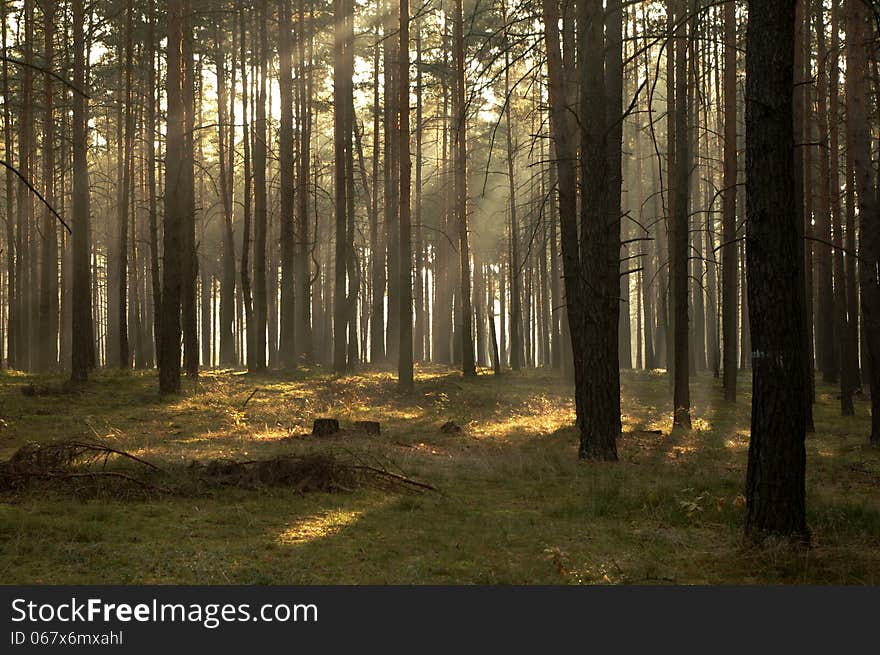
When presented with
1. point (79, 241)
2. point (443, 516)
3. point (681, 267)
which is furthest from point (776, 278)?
point (79, 241)

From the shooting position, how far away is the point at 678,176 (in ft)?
53.1

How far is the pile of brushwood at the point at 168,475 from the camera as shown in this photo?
317 inches

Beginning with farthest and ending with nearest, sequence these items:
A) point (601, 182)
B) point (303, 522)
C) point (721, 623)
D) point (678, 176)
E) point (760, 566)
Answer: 1. point (678, 176)
2. point (601, 182)
3. point (303, 522)
4. point (760, 566)
5. point (721, 623)

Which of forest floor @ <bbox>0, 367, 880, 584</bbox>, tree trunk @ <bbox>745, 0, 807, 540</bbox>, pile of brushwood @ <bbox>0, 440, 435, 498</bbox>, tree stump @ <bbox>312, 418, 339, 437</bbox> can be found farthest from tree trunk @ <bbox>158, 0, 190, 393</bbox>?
tree trunk @ <bbox>745, 0, 807, 540</bbox>

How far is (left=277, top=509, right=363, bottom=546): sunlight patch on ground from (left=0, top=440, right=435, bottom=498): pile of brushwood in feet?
3.39

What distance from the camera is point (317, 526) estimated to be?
705 centimetres

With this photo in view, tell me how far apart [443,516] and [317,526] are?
1261mm

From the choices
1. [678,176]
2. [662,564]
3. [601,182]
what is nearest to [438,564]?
[662,564]

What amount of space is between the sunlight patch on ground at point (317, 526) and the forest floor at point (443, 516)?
0.06 feet

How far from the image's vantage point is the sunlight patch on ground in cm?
656

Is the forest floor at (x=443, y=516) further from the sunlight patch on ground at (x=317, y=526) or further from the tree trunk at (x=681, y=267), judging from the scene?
the tree trunk at (x=681, y=267)

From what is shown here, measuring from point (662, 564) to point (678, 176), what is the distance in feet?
38.5

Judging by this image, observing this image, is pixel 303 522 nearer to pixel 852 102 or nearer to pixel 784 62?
pixel 784 62

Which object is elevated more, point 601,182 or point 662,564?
point 601,182
